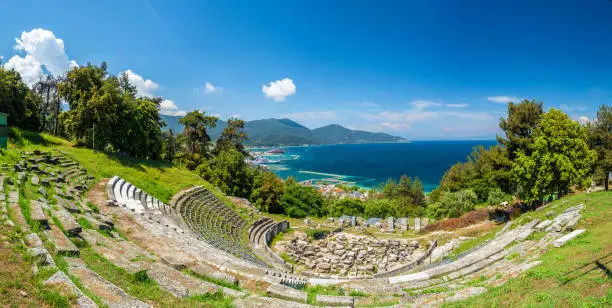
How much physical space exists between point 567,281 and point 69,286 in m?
11.1

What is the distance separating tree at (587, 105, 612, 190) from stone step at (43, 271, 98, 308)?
112ft

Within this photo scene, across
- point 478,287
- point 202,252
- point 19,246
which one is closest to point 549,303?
point 478,287

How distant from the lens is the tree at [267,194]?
35875 millimetres

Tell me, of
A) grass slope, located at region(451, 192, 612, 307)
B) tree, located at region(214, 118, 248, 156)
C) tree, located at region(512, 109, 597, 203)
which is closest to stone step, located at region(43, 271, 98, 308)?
grass slope, located at region(451, 192, 612, 307)

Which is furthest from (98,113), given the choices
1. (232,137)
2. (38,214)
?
(232,137)

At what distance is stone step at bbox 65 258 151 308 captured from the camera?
18.2ft

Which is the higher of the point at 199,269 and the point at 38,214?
the point at 38,214

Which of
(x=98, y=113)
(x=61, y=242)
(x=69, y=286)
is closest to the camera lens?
(x=69, y=286)

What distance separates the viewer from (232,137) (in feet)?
152

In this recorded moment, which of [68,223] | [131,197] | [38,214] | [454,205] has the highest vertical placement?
[38,214]

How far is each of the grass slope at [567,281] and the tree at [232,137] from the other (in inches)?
1637

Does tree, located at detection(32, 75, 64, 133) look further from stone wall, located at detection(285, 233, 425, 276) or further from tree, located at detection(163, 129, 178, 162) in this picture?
stone wall, located at detection(285, 233, 425, 276)

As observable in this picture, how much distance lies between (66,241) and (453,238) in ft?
80.8

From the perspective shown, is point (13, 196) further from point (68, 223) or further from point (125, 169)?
point (125, 169)
